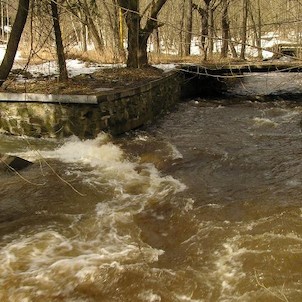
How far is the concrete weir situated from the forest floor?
0.49 meters

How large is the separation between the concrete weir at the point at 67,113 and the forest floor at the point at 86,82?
49cm

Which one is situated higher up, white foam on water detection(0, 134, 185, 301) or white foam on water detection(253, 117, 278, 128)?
white foam on water detection(253, 117, 278, 128)

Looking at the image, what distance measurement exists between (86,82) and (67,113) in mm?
1972

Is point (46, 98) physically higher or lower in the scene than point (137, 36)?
lower

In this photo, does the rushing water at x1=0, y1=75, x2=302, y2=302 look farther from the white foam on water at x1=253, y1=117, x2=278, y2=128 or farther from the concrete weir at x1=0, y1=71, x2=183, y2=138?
the white foam on water at x1=253, y1=117, x2=278, y2=128

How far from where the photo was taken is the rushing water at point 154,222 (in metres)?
3.75

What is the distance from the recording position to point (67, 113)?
8469 millimetres

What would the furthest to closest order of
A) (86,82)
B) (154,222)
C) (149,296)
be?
1. (86,82)
2. (154,222)
3. (149,296)

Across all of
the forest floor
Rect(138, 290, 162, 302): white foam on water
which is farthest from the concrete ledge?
Rect(138, 290, 162, 302): white foam on water

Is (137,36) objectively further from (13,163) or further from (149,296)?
(149,296)

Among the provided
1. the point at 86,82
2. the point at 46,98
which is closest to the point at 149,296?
the point at 46,98

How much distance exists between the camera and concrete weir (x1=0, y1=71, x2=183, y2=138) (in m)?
8.38

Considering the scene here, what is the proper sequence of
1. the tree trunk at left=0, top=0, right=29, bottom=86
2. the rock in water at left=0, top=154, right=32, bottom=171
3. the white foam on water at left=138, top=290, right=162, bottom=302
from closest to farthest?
the white foam on water at left=138, top=290, right=162, bottom=302, the rock in water at left=0, top=154, right=32, bottom=171, the tree trunk at left=0, top=0, right=29, bottom=86

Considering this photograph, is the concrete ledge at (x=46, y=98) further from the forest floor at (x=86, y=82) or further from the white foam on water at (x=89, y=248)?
the white foam on water at (x=89, y=248)
